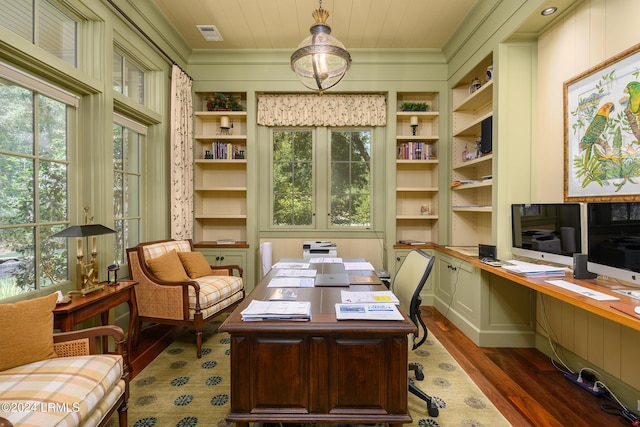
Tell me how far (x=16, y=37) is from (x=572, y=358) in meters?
4.37

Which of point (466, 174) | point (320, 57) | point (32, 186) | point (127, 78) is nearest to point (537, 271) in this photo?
point (466, 174)

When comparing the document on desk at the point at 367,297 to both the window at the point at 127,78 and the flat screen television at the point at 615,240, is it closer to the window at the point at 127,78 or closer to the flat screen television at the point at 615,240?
the flat screen television at the point at 615,240

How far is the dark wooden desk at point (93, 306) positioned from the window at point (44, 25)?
1.73 m

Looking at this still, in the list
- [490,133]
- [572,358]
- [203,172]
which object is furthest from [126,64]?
[572,358]

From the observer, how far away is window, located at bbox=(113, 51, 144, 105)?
9.48 feet

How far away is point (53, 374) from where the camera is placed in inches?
53.4

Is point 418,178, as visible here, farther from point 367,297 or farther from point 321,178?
Result: point 367,297

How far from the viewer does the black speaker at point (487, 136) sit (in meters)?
2.98

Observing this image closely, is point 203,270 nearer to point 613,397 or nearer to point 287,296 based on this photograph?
point 287,296

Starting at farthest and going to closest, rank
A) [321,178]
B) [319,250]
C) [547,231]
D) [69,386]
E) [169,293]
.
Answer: [321,178]
[319,250]
[169,293]
[547,231]
[69,386]

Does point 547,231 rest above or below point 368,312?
above

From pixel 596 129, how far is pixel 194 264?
3539 mm

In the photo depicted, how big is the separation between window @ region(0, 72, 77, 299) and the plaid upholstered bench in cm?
66

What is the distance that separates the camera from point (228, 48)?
393 centimetres
